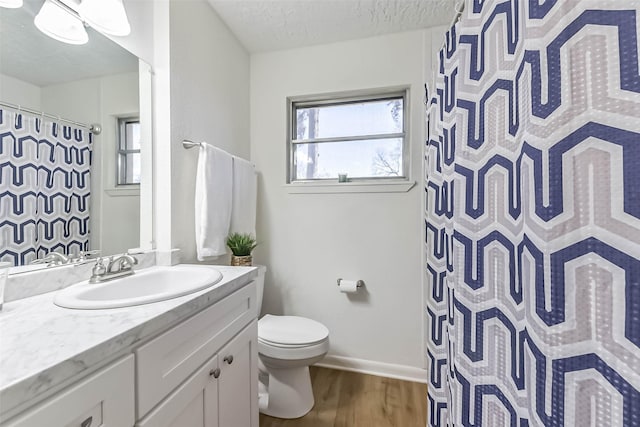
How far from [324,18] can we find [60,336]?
75.9 inches

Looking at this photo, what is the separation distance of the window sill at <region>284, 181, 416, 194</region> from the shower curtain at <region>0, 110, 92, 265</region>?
117 centimetres

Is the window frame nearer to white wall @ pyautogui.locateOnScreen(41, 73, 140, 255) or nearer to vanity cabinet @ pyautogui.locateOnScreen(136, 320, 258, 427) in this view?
white wall @ pyautogui.locateOnScreen(41, 73, 140, 255)

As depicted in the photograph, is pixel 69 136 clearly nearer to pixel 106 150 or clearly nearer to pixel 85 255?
pixel 106 150

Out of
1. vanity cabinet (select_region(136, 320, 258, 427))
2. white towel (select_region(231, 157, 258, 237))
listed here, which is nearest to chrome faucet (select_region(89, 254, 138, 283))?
vanity cabinet (select_region(136, 320, 258, 427))

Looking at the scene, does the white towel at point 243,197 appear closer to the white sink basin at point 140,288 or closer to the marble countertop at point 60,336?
the white sink basin at point 140,288

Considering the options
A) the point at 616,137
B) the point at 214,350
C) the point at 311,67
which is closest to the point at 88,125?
the point at 214,350

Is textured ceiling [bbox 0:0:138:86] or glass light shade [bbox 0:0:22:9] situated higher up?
glass light shade [bbox 0:0:22:9]

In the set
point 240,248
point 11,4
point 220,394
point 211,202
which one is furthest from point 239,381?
point 11,4

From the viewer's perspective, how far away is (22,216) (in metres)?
0.85

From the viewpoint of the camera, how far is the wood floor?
4.53 feet

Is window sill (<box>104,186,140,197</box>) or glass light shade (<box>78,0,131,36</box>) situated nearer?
glass light shade (<box>78,0,131,36</box>)

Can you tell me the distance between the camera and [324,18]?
1.62 meters

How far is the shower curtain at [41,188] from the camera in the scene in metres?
0.81

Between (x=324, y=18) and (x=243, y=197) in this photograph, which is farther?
(x=243, y=197)
